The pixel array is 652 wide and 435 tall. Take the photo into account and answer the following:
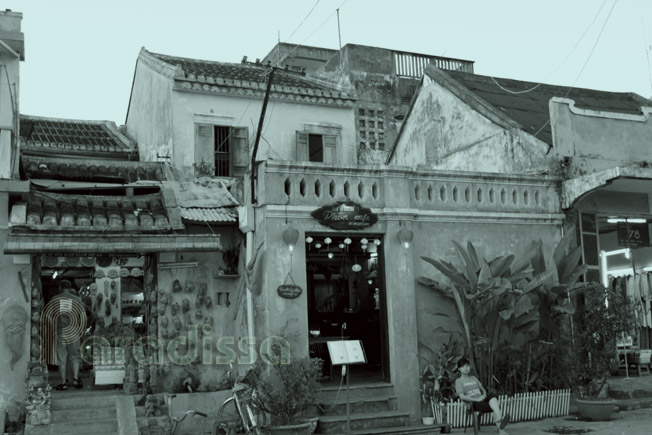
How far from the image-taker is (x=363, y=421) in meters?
11.2

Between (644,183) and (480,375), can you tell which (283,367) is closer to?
(480,375)

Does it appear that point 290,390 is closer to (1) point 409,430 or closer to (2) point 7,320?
(1) point 409,430

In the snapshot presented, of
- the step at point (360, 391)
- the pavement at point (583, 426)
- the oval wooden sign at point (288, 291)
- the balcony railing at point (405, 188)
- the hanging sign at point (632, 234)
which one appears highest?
the balcony railing at point (405, 188)

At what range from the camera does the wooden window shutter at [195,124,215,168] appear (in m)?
15.6

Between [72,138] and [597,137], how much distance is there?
12.3 m

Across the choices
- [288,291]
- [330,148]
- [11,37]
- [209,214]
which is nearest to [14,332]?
[209,214]

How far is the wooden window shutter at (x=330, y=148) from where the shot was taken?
55.6ft

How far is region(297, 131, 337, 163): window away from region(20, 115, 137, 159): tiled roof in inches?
177

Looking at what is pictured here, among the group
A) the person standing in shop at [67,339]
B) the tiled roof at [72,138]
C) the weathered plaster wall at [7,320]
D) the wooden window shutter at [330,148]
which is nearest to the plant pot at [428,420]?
the person standing in shop at [67,339]

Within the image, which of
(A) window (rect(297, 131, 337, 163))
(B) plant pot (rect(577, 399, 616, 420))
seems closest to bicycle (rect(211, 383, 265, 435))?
(B) plant pot (rect(577, 399, 616, 420))

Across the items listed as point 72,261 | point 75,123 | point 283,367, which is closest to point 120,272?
point 72,261

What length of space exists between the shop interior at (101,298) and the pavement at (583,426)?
611 cm

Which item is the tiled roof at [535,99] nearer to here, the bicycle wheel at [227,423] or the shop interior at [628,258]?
the shop interior at [628,258]

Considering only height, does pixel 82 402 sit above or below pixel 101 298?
below
